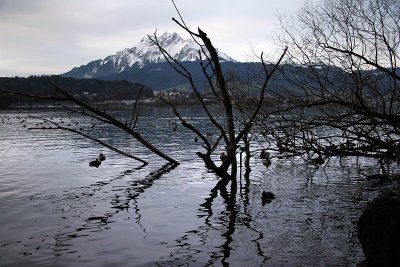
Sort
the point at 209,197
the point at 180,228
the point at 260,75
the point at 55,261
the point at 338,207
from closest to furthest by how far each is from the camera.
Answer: the point at 55,261 → the point at 180,228 → the point at 338,207 → the point at 209,197 → the point at 260,75

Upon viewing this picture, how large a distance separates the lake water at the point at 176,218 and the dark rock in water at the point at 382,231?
1324 millimetres

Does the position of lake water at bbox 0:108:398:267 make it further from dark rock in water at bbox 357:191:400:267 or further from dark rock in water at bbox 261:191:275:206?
dark rock in water at bbox 357:191:400:267

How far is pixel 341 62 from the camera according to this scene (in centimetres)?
1298

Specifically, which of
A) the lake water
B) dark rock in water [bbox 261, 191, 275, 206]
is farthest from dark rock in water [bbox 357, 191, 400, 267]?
dark rock in water [bbox 261, 191, 275, 206]

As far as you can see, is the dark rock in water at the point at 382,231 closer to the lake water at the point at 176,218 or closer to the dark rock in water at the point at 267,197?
the lake water at the point at 176,218

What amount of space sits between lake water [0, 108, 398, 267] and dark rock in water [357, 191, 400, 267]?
1.32 m

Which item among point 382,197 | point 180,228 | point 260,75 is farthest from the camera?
point 260,75

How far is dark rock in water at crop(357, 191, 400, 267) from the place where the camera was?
7.55 m

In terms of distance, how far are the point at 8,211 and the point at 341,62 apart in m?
12.8

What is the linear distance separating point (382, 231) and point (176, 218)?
295 inches

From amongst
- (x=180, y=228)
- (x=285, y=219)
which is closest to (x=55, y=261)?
(x=180, y=228)

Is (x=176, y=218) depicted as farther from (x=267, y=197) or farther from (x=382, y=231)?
(x=382, y=231)

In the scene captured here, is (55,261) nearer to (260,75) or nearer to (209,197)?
(209,197)

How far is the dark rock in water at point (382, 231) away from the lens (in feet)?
24.8
